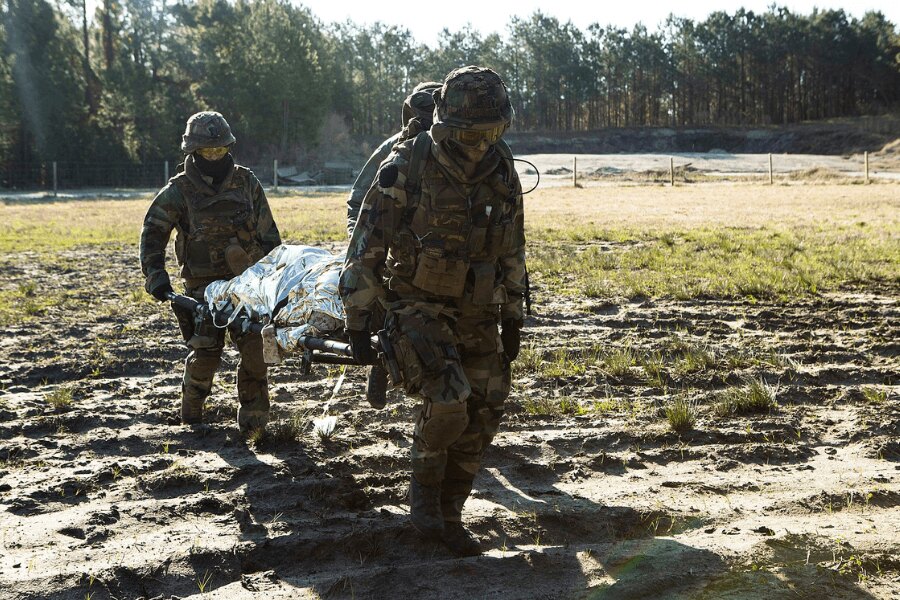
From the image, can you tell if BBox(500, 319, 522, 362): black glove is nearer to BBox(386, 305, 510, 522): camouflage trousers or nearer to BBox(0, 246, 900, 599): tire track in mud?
BBox(386, 305, 510, 522): camouflage trousers

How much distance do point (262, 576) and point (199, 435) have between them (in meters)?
2.24

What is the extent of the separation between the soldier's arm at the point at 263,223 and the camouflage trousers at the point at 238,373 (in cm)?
53

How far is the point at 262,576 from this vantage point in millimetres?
Answer: 3980

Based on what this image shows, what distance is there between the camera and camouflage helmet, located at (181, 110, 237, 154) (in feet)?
19.8

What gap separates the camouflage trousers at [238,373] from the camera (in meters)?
6.08

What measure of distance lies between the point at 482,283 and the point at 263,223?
105 inches

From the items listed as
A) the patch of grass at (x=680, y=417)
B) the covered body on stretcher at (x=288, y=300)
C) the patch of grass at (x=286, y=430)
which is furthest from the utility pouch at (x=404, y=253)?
the patch of grass at (x=680, y=417)

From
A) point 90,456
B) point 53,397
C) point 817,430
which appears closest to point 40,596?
point 90,456

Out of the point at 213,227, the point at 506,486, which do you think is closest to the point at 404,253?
the point at 506,486

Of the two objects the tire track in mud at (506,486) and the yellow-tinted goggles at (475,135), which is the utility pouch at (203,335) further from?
the yellow-tinted goggles at (475,135)

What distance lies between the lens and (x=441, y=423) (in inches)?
166

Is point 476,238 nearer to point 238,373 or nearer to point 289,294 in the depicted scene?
point 289,294

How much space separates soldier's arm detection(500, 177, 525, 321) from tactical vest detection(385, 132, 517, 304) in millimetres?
140

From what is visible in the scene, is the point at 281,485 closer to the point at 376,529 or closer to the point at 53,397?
the point at 376,529
